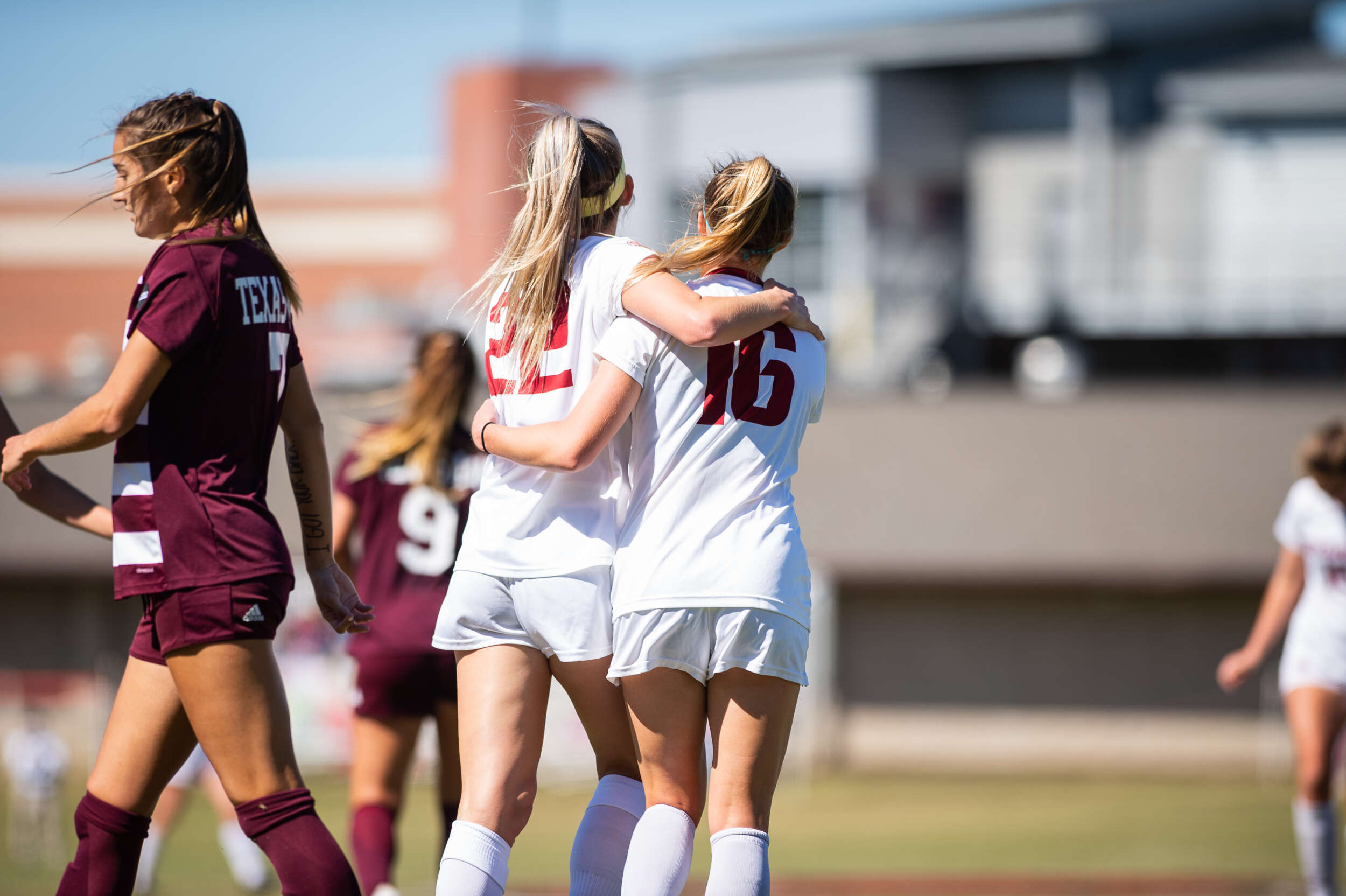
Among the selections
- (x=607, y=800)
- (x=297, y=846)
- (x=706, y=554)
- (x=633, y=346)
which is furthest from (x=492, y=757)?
(x=633, y=346)

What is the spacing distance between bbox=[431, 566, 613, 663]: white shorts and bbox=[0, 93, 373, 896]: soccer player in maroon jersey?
42 centimetres

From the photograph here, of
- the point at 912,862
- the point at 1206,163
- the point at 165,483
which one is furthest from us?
the point at 1206,163

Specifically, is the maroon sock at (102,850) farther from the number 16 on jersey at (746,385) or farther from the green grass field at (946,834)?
the green grass field at (946,834)

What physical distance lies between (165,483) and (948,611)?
14210 mm

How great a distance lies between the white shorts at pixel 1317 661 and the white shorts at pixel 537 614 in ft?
13.8

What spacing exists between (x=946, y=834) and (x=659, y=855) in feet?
26.2

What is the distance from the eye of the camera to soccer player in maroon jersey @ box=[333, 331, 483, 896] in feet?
16.2

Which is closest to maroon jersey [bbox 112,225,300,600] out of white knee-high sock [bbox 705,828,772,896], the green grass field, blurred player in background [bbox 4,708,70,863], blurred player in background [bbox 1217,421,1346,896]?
white knee-high sock [bbox 705,828,772,896]

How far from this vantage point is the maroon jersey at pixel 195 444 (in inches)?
119

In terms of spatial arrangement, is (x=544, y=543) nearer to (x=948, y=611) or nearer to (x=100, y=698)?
(x=948, y=611)

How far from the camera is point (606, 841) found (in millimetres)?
3381

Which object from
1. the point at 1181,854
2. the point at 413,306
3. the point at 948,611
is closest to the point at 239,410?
the point at 1181,854

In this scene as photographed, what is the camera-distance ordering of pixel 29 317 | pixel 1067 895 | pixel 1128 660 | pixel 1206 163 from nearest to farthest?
pixel 1067 895 < pixel 1128 660 < pixel 1206 163 < pixel 29 317

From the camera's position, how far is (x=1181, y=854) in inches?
354
